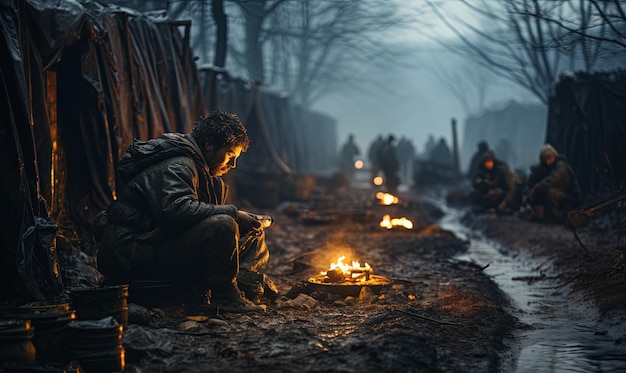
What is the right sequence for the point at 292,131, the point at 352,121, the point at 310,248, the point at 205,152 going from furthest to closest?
the point at 352,121 → the point at 292,131 → the point at 310,248 → the point at 205,152

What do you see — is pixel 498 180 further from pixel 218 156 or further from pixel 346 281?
pixel 218 156


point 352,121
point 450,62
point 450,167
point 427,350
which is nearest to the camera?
point 427,350

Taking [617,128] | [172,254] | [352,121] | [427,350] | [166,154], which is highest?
[352,121]

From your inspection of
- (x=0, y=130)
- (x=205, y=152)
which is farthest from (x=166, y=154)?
(x=0, y=130)

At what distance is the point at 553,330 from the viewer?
6.02 meters

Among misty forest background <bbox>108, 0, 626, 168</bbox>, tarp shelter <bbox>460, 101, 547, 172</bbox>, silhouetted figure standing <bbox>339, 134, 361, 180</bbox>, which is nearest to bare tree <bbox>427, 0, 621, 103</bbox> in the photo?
misty forest background <bbox>108, 0, 626, 168</bbox>

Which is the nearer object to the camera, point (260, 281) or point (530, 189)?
point (260, 281)

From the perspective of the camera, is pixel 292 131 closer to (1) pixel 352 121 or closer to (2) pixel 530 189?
(2) pixel 530 189

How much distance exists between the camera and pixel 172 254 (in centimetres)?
533

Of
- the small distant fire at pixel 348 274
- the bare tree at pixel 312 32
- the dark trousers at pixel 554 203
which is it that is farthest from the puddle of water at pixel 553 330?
the bare tree at pixel 312 32

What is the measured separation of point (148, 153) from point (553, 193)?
33.4 ft

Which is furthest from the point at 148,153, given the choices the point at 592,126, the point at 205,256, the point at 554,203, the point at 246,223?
the point at 592,126

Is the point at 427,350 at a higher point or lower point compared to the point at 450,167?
lower

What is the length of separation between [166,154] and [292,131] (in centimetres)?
1801
